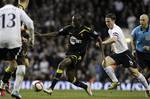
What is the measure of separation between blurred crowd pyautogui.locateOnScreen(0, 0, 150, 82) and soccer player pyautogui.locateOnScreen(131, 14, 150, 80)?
9.04m

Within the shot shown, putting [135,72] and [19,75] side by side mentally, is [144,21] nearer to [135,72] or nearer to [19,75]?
[135,72]

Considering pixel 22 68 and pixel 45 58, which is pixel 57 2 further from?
pixel 22 68

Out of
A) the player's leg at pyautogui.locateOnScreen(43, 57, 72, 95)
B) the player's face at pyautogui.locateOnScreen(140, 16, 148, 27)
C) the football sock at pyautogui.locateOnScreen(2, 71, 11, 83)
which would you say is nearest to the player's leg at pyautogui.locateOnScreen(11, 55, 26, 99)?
the football sock at pyautogui.locateOnScreen(2, 71, 11, 83)

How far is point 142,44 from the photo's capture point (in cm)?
2028

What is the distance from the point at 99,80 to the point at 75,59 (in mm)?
11304

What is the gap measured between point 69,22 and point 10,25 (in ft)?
59.7

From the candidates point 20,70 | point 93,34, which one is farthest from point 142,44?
point 20,70

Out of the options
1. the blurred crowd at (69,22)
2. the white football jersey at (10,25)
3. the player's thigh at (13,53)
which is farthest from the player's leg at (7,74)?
the blurred crowd at (69,22)

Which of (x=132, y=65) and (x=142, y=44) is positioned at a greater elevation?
(x=142, y=44)

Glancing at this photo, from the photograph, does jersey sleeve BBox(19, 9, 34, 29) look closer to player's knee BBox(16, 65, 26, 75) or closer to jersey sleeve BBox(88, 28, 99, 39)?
player's knee BBox(16, 65, 26, 75)

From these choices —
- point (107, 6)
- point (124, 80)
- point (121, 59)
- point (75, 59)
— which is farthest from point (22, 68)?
point (107, 6)

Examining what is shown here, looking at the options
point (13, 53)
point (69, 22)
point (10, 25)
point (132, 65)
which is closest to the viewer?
point (10, 25)

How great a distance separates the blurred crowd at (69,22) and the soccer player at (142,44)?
904cm

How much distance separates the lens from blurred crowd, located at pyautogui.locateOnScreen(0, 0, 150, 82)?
30875mm
